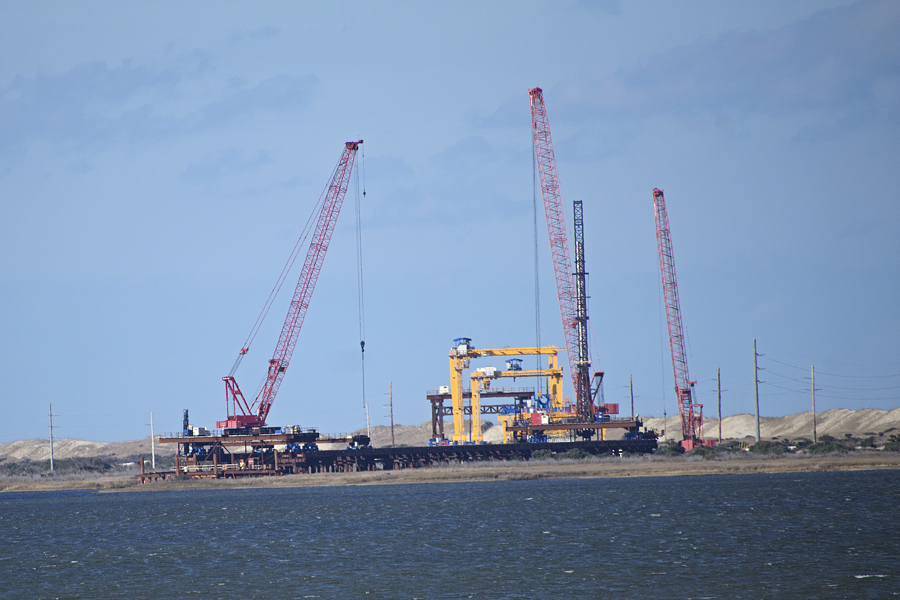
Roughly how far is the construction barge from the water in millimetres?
42738

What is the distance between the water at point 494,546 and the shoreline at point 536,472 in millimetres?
15453

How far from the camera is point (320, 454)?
136875 millimetres

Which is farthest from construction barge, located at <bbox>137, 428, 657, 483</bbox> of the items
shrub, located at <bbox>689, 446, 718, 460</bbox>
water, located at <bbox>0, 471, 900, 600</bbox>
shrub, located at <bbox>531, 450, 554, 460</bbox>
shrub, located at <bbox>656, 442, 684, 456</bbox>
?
water, located at <bbox>0, 471, 900, 600</bbox>

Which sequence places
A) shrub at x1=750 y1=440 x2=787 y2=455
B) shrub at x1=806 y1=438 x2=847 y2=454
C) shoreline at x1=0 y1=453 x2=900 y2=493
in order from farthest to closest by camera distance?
shrub at x1=750 y1=440 x2=787 y2=455, shrub at x1=806 y1=438 x2=847 y2=454, shoreline at x1=0 y1=453 x2=900 y2=493

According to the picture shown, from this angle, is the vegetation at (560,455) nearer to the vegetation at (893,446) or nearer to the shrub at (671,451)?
the shrub at (671,451)

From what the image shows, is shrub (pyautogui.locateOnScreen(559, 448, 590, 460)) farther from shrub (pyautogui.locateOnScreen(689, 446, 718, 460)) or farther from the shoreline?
shrub (pyautogui.locateOnScreen(689, 446, 718, 460))

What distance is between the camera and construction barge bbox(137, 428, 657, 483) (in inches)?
5384

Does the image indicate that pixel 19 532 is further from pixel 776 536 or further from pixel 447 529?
pixel 776 536

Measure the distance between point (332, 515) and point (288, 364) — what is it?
70902mm

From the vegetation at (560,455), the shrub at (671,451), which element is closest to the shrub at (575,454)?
the vegetation at (560,455)

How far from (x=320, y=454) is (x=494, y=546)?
8604 centimetres

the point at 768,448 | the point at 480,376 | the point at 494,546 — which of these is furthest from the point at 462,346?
the point at 494,546

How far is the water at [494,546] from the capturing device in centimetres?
4109

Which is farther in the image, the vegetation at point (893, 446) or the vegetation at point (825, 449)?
the vegetation at point (825, 449)
